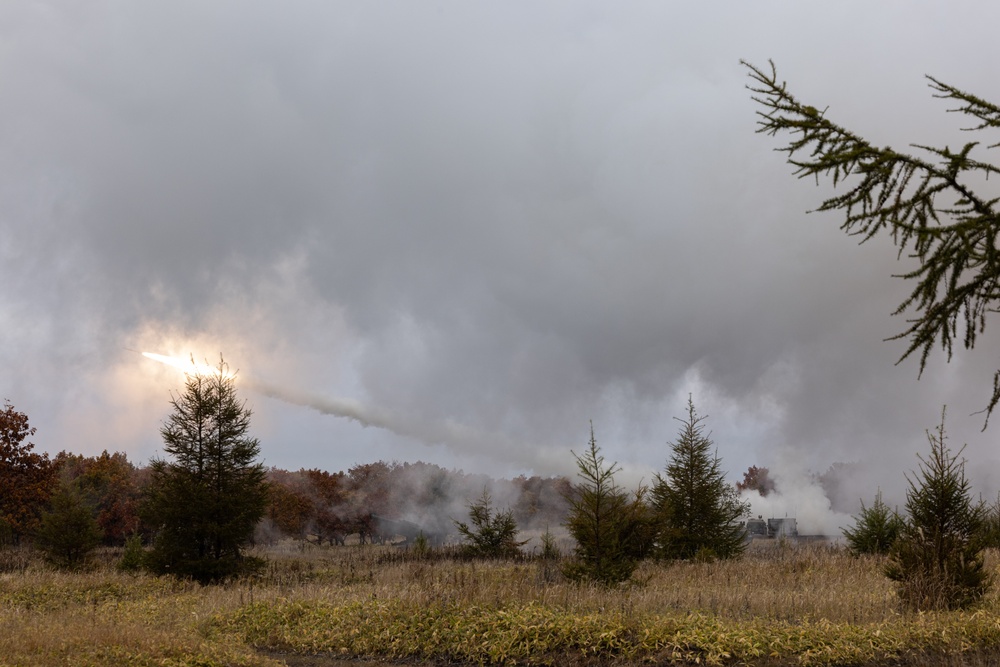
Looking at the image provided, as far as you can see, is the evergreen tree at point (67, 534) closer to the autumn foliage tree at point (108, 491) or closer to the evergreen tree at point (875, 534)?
the autumn foliage tree at point (108, 491)

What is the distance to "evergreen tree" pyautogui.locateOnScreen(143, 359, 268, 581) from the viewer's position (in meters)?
21.4

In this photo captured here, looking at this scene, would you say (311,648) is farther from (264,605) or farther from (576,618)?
(576,618)

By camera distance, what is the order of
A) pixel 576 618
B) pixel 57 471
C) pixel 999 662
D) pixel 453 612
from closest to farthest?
1. pixel 999 662
2. pixel 576 618
3. pixel 453 612
4. pixel 57 471

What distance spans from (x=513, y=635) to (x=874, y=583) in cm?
912

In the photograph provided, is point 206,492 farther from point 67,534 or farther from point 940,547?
point 940,547

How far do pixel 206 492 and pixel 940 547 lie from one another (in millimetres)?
18542

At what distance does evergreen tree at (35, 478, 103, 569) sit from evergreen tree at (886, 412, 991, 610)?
26.6m

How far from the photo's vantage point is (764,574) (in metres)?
17.4

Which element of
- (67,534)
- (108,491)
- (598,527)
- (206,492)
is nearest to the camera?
→ (598,527)

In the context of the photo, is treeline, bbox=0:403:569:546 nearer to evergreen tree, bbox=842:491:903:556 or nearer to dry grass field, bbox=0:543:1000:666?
evergreen tree, bbox=842:491:903:556

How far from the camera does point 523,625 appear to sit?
39.0ft

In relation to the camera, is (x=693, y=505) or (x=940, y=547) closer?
(x=940, y=547)

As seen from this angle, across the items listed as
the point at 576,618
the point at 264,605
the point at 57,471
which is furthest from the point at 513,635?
the point at 57,471

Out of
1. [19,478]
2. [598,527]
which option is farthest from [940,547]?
[19,478]
